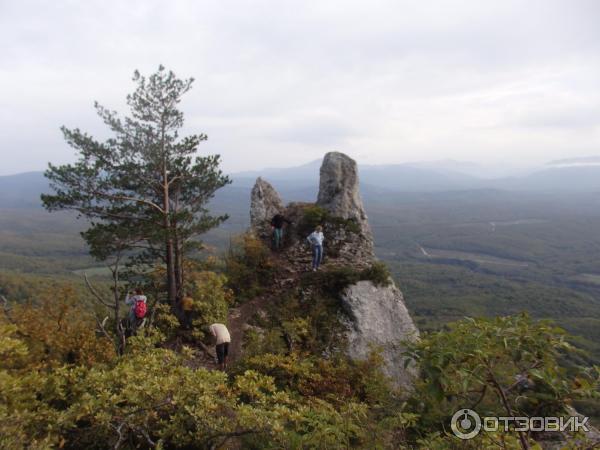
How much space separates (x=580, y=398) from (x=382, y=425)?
3382mm

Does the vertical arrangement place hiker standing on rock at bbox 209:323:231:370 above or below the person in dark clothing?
below

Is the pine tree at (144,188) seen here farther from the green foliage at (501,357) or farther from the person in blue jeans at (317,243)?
the green foliage at (501,357)

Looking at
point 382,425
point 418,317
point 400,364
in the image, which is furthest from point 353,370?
point 418,317

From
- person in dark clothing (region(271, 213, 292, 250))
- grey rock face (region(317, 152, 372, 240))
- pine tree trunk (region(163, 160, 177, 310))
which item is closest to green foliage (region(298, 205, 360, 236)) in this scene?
grey rock face (region(317, 152, 372, 240))

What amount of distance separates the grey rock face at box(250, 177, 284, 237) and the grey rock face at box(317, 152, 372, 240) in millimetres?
2645

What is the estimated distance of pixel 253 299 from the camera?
1486cm

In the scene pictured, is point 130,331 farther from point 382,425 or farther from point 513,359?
point 513,359

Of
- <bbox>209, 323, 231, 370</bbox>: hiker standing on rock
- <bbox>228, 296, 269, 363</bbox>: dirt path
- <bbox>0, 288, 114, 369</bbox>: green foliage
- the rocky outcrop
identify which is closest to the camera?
<bbox>0, 288, 114, 369</bbox>: green foliage

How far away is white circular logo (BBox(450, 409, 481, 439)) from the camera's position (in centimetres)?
380

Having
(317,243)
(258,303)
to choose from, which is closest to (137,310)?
(258,303)

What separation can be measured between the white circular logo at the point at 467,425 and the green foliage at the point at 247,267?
37.3 feet

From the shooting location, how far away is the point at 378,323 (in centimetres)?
1440

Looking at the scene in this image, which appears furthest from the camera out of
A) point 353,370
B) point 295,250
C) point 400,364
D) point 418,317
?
point 418,317

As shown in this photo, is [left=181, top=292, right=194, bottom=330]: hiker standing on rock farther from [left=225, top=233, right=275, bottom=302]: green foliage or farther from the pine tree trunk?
[left=225, top=233, right=275, bottom=302]: green foliage
